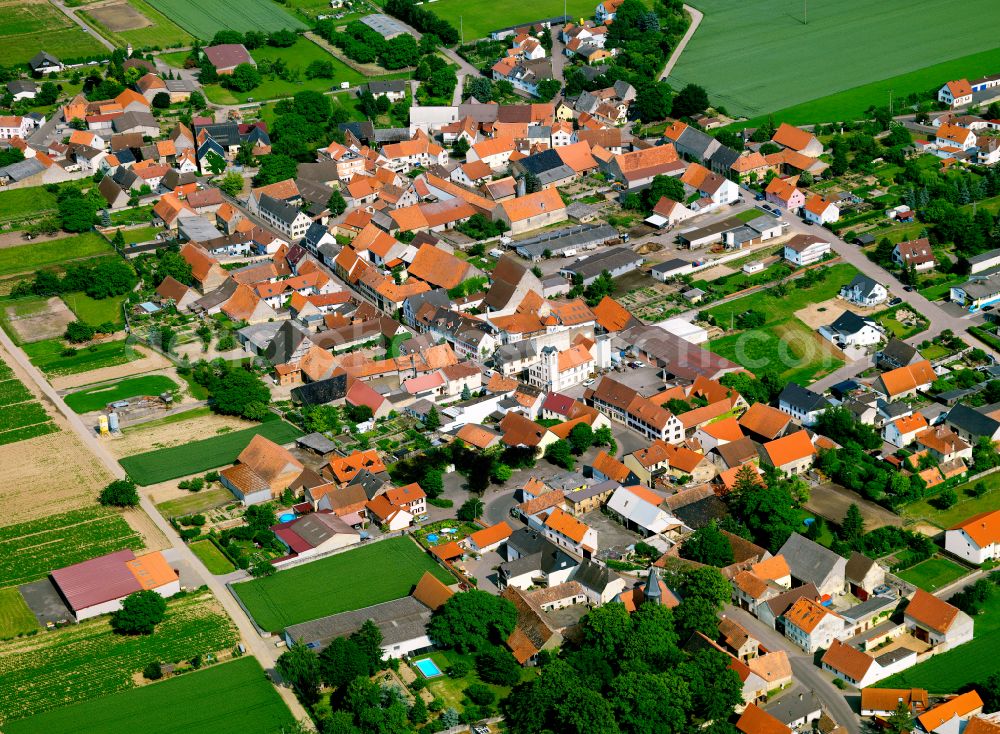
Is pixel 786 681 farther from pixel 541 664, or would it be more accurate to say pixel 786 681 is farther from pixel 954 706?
pixel 541 664

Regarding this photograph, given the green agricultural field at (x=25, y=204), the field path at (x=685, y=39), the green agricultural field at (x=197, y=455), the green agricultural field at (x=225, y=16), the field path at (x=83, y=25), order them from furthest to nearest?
the green agricultural field at (x=225, y=16) → the field path at (x=83, y=25) → the field path at (x=685, y=39) → the green agricultural field at (x=25, y=204) → the green agricultural field at (x=197, y=455)

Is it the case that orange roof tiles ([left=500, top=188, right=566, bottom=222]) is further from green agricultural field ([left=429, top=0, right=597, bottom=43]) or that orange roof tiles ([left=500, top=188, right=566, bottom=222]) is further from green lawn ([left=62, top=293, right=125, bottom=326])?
green agricultural field ([left=429, top=0, right=597, bottom=43])

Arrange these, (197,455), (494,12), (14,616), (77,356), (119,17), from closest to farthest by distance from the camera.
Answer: (14,616) < (197,455) < (77,356) < (494,12) < (119,17)

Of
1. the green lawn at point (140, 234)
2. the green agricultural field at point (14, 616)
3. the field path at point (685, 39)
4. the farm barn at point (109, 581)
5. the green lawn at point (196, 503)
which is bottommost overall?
the green lawn at point (196, 503)

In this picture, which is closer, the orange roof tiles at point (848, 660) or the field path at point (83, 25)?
the orange roof tiles at point (848, 660)

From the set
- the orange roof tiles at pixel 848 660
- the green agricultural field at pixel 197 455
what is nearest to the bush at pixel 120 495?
the green agricultural field at pixel 197 455

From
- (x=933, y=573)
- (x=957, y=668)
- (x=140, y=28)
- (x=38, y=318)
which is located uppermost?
(x=140, y=28)

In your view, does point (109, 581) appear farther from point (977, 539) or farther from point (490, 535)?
point (977, 539)

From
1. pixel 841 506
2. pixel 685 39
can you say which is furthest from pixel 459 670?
pixel 685 39

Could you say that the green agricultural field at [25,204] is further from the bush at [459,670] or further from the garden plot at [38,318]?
the bush at [459,670]
